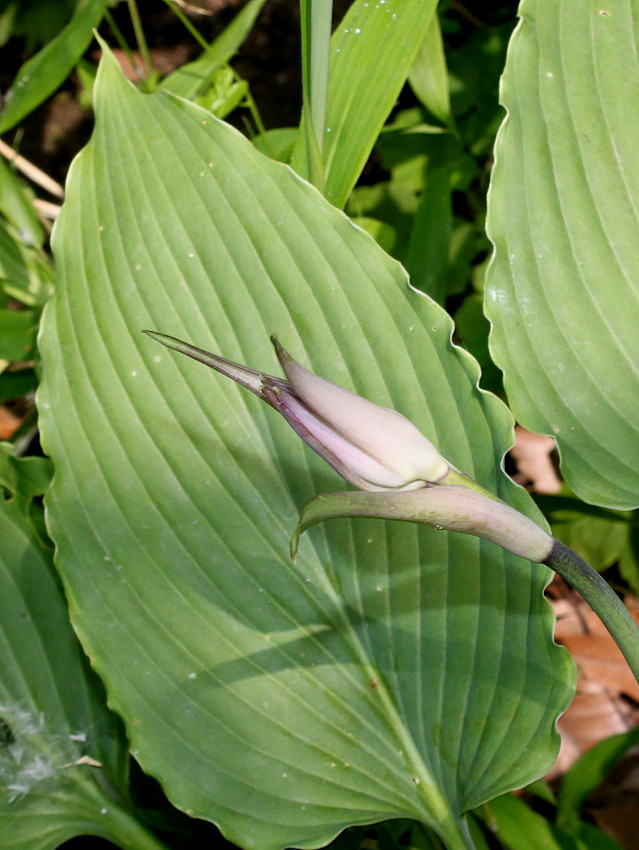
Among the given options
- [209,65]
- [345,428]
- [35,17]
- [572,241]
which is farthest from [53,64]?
[345,428]

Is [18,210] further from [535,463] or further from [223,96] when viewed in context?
[535,463]

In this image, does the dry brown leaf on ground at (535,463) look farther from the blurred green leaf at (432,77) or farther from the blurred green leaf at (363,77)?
the blurred green leaf at (363,77)

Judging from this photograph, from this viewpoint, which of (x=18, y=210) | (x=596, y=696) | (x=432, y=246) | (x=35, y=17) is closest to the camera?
(x=432, y=246)

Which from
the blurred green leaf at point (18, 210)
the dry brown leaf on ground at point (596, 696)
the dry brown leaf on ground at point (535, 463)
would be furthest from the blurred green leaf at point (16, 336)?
the dry brown leaf on ground at point (596, 696)

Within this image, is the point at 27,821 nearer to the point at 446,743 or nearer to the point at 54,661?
the point at 54,661

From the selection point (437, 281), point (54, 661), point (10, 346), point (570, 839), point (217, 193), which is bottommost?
point (570, 839)

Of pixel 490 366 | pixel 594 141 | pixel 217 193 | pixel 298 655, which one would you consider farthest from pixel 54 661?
pixel 594 141
